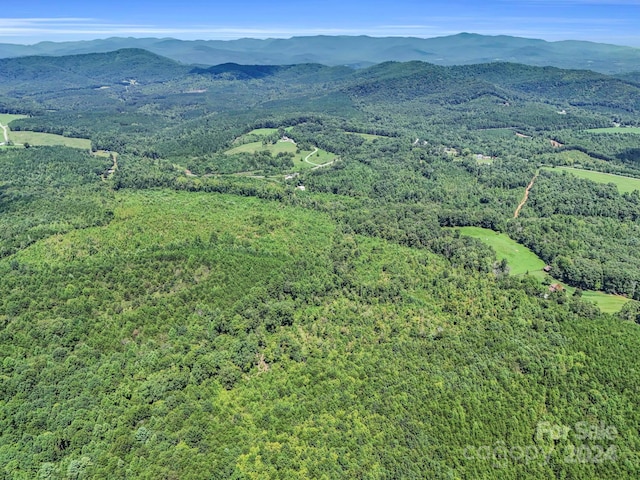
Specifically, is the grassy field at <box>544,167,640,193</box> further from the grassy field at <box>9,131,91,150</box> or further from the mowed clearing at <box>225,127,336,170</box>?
the grassy field at <box>9,131,91,150</box>

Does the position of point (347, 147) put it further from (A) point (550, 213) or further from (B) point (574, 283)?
(B) point (574, 283)

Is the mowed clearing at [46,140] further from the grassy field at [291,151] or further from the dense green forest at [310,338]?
the dense green forest at [310,338]

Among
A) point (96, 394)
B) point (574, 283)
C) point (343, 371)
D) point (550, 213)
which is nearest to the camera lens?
point (96, 394)

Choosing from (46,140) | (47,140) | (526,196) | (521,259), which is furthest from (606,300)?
(46,140)

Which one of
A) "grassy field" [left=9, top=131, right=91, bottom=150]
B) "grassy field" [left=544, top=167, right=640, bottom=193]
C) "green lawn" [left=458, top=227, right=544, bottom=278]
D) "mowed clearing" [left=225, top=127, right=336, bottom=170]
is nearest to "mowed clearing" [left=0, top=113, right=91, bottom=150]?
"grassy field" [left=9, top=131, right=91, bottom=150]

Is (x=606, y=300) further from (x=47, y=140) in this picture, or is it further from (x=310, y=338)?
(x=47, y=140)

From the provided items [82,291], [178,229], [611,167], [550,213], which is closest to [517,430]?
[82,291]

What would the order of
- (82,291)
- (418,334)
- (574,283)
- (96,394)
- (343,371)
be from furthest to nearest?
(574,283) < (82,291) < (418,334) < (343,371) < (96,394)

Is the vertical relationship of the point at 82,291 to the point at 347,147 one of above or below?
below
